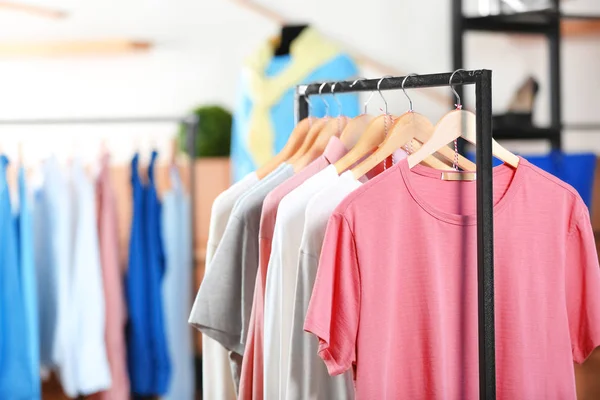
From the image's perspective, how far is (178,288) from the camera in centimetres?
297

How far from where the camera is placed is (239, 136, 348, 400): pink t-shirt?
5.15 feet

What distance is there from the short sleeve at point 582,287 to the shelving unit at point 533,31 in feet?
4.92

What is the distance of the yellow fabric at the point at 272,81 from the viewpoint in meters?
2.89

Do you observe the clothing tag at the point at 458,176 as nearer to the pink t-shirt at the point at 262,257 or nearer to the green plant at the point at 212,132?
the pink t-shirt at the point at 262,257

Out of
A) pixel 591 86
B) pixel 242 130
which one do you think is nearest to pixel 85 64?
pixel 242 130

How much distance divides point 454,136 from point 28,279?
160 cm

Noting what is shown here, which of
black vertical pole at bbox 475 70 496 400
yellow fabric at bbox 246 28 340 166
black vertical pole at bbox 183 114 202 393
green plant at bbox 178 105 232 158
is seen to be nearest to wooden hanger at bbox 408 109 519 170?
black vertical pole at bbox 475 70 496 400

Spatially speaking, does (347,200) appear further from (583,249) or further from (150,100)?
(150,100)

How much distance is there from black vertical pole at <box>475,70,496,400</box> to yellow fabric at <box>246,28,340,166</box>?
1582 millimetres

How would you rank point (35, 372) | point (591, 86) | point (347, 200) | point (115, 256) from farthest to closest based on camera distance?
point (591, 86)
point (115, 256)
point (35, 372)
point (347, 200)

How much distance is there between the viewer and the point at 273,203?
5.14 feet

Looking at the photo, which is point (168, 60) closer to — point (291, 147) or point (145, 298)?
point (145, 298)

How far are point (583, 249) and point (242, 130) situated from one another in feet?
5.46

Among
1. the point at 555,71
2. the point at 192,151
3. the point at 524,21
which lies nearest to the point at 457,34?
the point at 524,21
